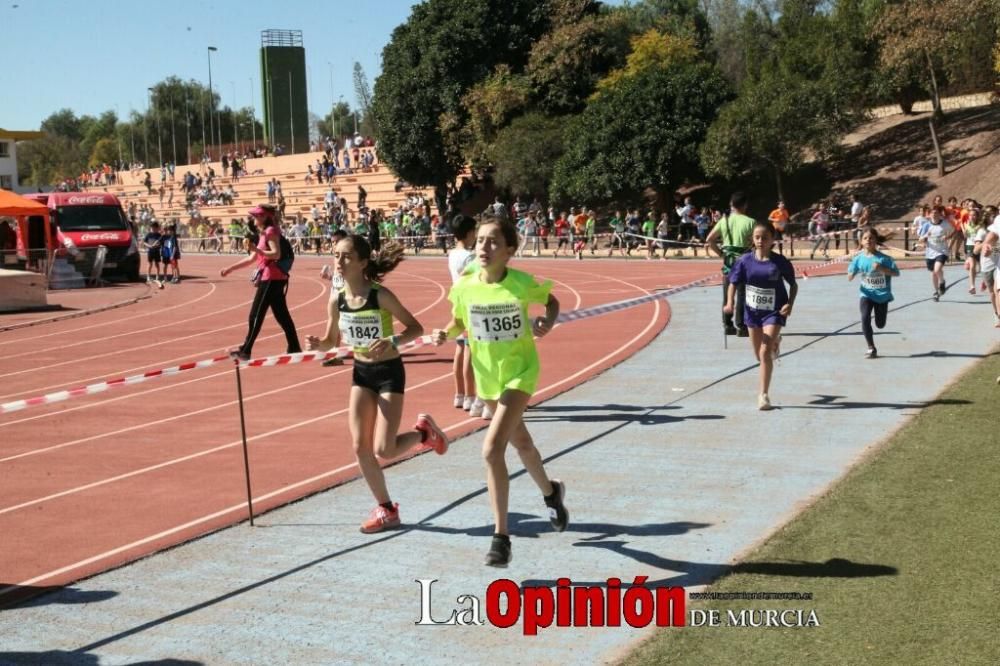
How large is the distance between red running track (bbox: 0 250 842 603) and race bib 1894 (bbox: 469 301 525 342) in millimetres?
2478

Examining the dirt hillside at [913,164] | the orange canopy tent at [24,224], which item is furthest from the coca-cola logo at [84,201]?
the dirt hillside at [913,164]

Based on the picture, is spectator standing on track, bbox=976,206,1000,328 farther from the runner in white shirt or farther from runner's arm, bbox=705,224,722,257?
runner's arm, bbox=705,224,722,257

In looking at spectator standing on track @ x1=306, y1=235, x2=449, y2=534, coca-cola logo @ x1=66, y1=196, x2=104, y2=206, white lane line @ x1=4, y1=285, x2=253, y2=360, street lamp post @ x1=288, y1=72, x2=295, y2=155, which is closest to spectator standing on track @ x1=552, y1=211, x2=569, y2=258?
coca-cola logo @ x1=66, y1=196, x2=104, y2=206

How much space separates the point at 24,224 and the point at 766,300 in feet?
89.7

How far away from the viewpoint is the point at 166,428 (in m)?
11.6

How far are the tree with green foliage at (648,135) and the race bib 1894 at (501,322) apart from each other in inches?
1558

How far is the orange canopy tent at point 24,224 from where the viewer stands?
3216cm

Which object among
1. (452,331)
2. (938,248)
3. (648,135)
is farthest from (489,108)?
(452,331)

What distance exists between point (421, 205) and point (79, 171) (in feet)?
240

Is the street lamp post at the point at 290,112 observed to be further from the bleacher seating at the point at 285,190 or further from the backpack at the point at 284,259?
the backpack at the point at 284,259

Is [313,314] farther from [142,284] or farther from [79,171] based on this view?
[79,171]

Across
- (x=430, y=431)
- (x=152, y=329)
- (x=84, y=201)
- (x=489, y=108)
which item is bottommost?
(x=152, y=329)

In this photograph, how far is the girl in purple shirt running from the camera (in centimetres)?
1083

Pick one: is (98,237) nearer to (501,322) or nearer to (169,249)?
(169,249)
